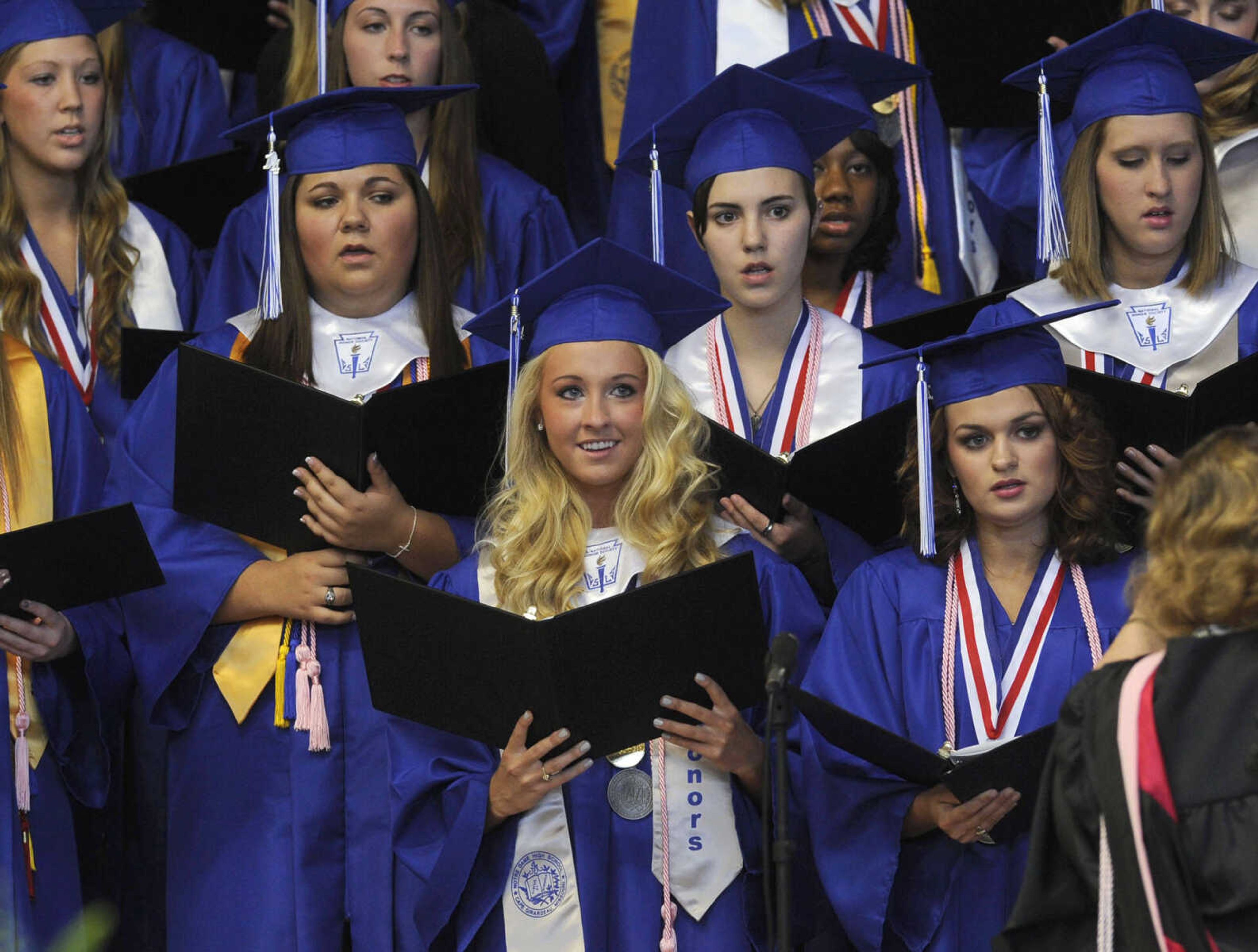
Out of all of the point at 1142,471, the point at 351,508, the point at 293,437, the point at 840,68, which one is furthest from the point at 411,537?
the point at 840,68

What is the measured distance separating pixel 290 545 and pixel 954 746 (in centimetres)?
156

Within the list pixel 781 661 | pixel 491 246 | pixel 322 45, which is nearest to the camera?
pixel 781 661

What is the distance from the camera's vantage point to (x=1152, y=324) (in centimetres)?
457

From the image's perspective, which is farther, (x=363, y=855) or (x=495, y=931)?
(x=363, y=855)

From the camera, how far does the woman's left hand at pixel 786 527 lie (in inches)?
165

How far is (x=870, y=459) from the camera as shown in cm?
421

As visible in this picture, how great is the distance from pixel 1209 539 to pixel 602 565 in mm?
1640

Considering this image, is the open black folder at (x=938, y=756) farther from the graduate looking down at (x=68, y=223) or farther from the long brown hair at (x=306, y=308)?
the graduate looking down at (x=68, y=223)

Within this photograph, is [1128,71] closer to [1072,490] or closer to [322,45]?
[1072,490]

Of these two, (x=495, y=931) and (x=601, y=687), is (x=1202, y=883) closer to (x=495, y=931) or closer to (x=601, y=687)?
(x=601, y=687)

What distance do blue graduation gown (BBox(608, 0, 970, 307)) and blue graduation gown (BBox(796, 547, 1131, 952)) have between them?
1.91 m

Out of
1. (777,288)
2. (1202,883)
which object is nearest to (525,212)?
(777,288)

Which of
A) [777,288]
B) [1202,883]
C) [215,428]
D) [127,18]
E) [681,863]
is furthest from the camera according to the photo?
[127,18]

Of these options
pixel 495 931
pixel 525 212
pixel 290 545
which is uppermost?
pixel 525 212
